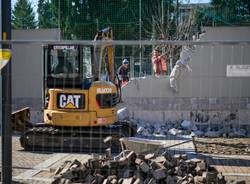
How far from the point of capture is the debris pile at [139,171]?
7.63 metres

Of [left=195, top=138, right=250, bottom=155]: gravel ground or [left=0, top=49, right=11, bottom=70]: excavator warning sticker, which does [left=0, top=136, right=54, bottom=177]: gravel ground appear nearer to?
[left=0, top=49, right=11, bottom=70]: excavator warning sticker

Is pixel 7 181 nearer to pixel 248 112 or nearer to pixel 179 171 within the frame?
pixel 179 171

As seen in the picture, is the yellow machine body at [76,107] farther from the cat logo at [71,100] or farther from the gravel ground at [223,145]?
the gravel ground at [223,145]

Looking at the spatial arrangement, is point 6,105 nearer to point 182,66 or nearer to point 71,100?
point 71,100

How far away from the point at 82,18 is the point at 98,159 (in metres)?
20.5

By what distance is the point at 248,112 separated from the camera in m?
15.7

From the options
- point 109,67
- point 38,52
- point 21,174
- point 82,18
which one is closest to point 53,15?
point 82,18

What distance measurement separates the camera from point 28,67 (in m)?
17.7

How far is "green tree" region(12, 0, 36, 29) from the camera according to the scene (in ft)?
105

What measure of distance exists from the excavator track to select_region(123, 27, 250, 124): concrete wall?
159 inches

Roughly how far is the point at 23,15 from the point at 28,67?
51.8 feet

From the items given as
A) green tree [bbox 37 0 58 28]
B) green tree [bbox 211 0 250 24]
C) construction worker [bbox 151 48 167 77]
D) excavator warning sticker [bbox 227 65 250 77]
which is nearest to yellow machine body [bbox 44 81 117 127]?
excavator warning sticker [bbox 227 65 250 77]

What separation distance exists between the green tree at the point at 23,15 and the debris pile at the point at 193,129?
57.7 feet

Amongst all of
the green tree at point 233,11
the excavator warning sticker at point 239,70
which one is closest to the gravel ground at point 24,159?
the excavator warning sticker at point 239,70
